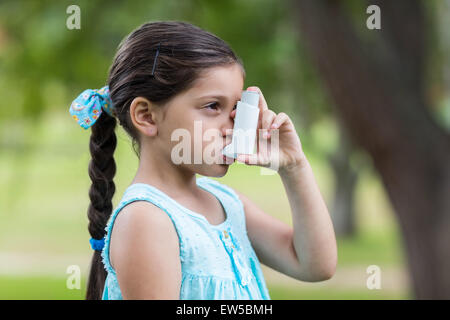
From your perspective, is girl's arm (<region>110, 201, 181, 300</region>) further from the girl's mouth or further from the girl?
the girl's mouth

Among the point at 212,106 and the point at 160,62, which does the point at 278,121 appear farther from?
the point at 160,62

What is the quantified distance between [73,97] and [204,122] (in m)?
3.63

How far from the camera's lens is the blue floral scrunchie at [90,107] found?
5.11ft

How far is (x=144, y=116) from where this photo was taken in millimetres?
1421

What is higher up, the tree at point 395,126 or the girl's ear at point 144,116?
the tree at point 395,126

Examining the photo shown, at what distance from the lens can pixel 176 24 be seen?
4.74 ft

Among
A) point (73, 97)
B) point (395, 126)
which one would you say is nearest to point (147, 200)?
A: point (395, 126)

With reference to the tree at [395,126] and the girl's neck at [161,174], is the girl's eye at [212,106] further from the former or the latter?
the tree at [395,126]

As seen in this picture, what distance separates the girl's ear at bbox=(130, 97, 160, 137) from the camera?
55.3 inches

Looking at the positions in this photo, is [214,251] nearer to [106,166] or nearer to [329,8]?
[106,166]

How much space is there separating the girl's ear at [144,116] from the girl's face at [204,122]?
0.07 ft

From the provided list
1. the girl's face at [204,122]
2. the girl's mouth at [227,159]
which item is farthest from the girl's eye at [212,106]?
the girl's mouth at [227,159]

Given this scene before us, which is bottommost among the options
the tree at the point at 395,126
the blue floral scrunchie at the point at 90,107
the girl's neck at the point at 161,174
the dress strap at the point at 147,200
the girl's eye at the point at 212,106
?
the dress strap at the point at 147,200
